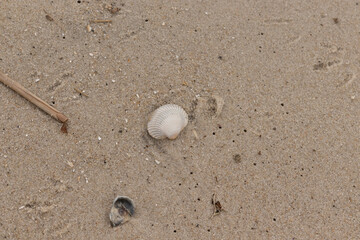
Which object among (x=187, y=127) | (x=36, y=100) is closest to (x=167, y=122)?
(x=187, y=127)

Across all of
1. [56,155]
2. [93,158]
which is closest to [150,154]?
[93,158]

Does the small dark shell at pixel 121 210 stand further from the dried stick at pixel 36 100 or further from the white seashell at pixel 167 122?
the dried stick at pixel 36 100

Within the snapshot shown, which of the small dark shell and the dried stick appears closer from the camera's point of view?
the small dark shell

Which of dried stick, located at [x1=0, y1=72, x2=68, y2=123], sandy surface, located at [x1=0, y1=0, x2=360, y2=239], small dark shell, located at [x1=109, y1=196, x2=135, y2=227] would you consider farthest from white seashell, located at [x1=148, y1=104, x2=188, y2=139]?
dried stick, located at [x1=0, y1=72, x2=68, y2=123]

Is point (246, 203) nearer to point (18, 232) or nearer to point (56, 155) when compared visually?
point (56, 155)

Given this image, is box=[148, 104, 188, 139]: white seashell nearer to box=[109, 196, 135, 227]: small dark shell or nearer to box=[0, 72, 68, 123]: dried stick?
box=[109, 196, 135, 227]: small dark shell
